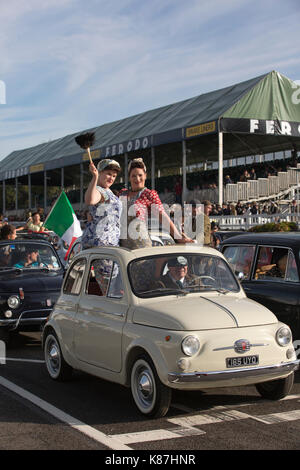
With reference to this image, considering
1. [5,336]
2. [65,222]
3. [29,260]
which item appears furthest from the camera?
[65,222]

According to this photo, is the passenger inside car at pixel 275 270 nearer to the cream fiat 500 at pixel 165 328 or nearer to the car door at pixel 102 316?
the cream fiat 500 at pixel 165 328

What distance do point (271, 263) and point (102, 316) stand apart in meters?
2.45

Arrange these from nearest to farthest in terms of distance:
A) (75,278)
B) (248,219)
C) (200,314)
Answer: (200,314)
(75,278)
(248,219)

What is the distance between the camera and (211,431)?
5.61m

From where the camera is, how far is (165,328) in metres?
6.02

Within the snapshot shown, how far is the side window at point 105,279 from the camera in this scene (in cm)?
687

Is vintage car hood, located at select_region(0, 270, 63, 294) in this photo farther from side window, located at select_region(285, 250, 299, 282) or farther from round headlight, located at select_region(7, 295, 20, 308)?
side window, located at select_region(285, 250, 299, 282)

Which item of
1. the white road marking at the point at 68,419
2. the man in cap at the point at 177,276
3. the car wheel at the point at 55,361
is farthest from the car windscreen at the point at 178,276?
the car wheel at the point at 55,361

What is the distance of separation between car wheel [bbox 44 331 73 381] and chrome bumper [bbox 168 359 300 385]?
2195 millimetres

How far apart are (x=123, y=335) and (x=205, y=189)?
26.2 metres

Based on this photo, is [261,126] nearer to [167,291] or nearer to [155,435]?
[167,291]

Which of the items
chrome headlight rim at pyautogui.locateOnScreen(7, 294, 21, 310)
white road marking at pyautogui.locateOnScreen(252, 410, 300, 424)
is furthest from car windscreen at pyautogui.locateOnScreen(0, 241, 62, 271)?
white road marking at pyautogui.locateOnScreen(252, 410, 300, 424)

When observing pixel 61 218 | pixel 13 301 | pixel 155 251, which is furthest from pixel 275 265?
pixel 61 218

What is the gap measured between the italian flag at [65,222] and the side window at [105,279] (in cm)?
761
